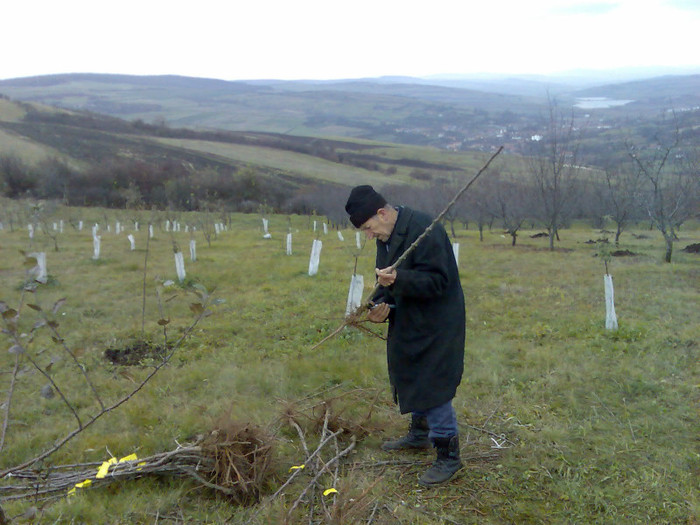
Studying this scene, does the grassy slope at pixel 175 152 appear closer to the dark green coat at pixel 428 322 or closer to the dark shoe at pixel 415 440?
the dark shoe at pixel 415 440

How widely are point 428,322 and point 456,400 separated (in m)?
1.99

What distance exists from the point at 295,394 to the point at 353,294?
2785mm

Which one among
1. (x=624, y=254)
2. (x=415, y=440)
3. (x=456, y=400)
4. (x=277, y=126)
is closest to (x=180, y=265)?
(x=456, y=400)

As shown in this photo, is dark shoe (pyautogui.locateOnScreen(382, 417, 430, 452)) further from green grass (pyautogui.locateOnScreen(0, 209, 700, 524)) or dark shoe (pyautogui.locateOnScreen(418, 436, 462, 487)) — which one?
dark shoe (pyautogui.locateOnScreen(418, 436, 462, 487))

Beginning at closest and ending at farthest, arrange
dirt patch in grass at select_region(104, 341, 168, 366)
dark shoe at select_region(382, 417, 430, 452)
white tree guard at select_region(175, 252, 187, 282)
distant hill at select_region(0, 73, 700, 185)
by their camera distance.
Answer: dark shoe at select_region(382, 417, 430, 452) → dirt patch in grass at select_region(104, 341, 168, 366) → white tree guard at select_region(175, 252, 187, 282) → distant hill at select_region(0, 73, 700, 185)

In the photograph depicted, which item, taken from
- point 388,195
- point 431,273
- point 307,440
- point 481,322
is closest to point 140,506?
point 307,440

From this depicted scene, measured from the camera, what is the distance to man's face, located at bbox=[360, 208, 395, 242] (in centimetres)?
305

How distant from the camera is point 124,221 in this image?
30328 mm

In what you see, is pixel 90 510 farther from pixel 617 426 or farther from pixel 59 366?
pixel 617 426

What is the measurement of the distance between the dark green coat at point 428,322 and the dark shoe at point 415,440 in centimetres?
66

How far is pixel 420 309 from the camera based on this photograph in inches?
121

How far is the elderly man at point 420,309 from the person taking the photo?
115 inches

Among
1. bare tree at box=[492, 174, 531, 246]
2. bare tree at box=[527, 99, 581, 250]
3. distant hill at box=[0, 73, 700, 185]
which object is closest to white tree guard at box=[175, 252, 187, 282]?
distant hill at box=[0, 73, 700, 185]

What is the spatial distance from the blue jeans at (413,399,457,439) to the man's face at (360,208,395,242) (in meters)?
1.22
